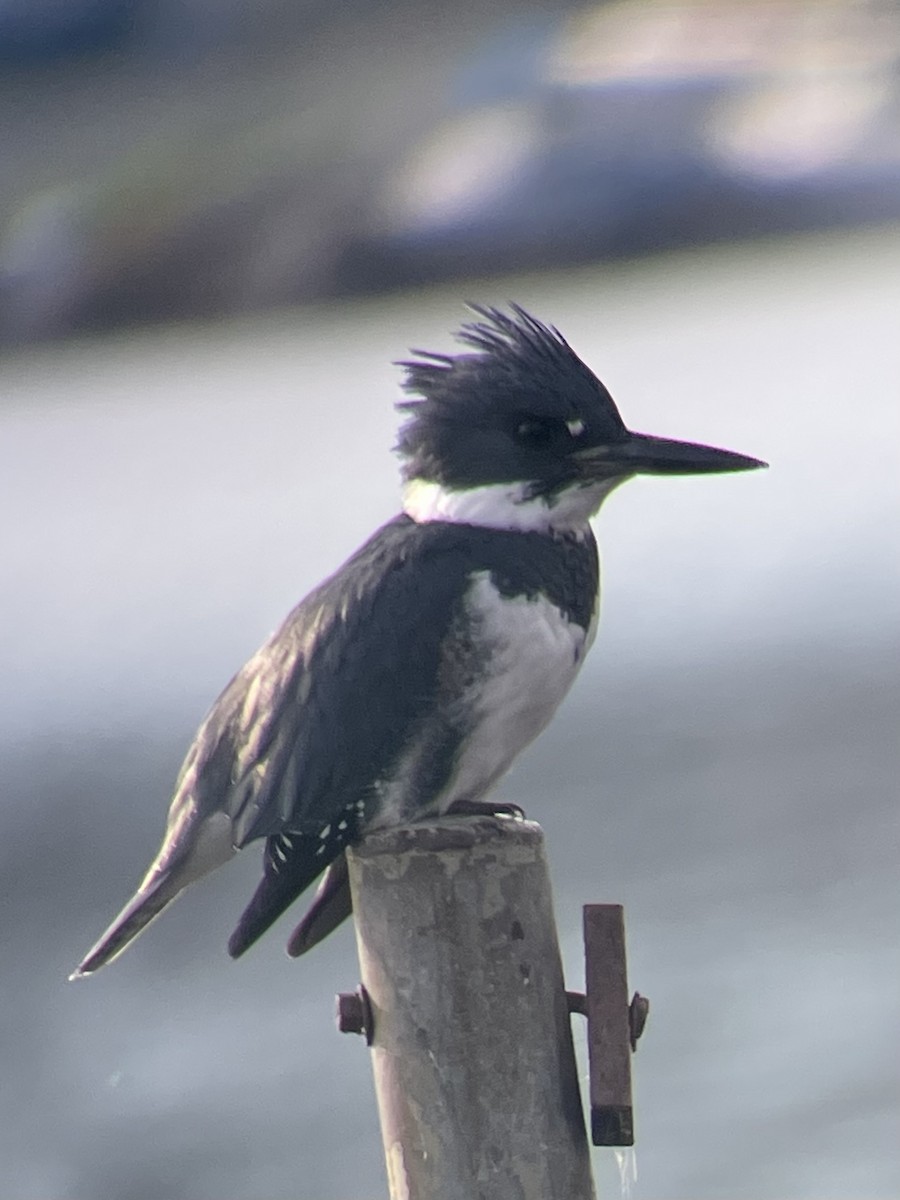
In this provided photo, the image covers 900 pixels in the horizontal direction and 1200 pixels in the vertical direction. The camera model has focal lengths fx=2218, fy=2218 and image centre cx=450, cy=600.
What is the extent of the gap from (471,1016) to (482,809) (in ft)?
1.01

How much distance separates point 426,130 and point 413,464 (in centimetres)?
801

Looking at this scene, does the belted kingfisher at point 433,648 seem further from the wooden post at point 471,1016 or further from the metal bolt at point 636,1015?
the metal bolt at point 636,1015

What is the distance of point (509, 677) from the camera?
6.57 ft

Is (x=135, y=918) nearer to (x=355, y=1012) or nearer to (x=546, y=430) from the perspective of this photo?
(x=355, y=1012)

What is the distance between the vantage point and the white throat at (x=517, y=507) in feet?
6.93

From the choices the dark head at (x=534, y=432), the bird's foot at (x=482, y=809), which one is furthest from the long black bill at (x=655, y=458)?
the bird's foot at (x=482, y=809)

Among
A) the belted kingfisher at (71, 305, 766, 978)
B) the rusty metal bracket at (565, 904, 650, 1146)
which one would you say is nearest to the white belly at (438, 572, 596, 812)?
the belted kingfisher at (71, 305, 766, 978)

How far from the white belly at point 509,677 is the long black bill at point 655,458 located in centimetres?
15

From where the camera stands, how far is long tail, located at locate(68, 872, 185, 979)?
205 cm

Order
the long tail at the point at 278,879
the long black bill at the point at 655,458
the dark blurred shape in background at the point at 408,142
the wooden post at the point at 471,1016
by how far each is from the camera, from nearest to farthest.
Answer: the wooden post at the point at 471,1016 → the long tail at the point at 278,879 → the long black bill at the point at 655,458 → the dark blurred shape in background at the point at 408,142

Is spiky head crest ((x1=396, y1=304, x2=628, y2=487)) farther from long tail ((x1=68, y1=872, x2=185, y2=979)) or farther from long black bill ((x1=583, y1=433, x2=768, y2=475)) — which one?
long tail ((x1=68, y1=872, x2=185, y2=979))

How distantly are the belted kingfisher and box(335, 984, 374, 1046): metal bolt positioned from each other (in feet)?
0.53

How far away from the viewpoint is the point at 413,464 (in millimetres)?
2184

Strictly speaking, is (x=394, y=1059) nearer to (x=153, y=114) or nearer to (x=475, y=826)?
(x=475, y=826)
